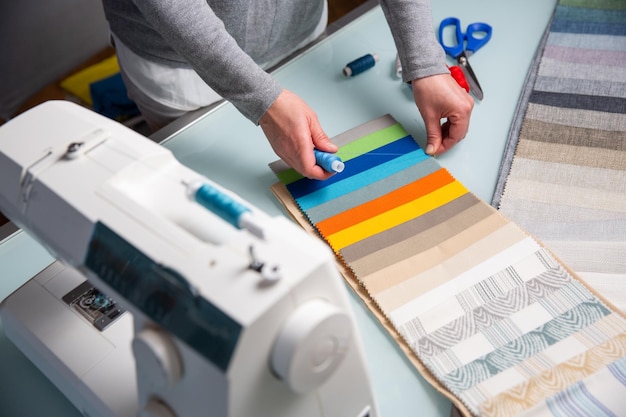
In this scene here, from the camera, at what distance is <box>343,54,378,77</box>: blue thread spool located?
3.84 feet

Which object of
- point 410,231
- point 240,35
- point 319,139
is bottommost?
point 410,231

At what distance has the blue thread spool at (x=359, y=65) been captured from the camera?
1.17 metres

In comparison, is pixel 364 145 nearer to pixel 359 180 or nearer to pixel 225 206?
pixel 359 180

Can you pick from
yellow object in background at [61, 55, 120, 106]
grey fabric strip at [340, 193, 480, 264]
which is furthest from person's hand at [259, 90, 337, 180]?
yellow object in background at [61, 55, 120, 106]

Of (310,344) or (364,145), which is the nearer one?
(310,344)

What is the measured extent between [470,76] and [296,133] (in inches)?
15.2

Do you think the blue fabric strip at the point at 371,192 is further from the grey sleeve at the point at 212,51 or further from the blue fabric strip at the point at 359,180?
the grey sleeve at the point at 212,51

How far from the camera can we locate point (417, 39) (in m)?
1.04

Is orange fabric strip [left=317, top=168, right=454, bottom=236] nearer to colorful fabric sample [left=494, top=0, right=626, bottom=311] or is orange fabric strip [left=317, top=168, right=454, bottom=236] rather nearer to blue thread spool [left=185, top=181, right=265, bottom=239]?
colorful fabric sample [left=494, top=0, right=626, bottom=311]

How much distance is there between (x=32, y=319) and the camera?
80 centimetres

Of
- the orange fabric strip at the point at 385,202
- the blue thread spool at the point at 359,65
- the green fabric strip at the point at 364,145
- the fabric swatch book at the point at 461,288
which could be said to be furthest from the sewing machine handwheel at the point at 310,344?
the blue thread spool at the point at 359,65

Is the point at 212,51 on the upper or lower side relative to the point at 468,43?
upper

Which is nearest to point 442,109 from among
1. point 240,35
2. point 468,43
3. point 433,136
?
point 433,136

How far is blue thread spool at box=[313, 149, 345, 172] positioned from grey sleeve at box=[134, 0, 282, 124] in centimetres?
11
